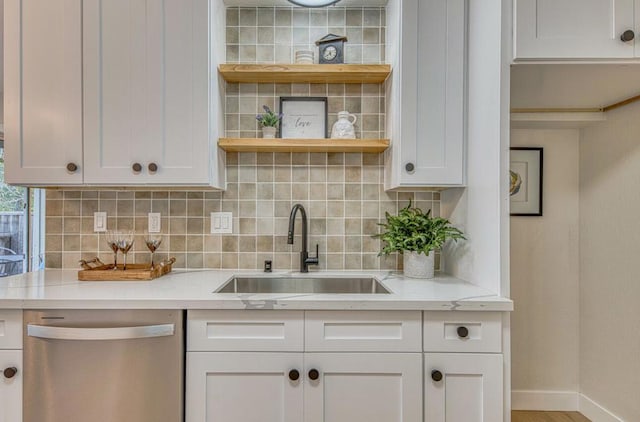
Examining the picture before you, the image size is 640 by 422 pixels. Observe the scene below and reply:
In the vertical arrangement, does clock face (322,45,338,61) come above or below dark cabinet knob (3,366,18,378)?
above

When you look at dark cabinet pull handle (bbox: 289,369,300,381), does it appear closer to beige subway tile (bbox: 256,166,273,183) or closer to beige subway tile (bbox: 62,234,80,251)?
beige subway tile (bbox: 256,166,273,183)

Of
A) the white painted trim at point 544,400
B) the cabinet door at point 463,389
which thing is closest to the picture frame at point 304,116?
the cabinet door at point 463,389

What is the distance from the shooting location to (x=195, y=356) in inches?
53.2

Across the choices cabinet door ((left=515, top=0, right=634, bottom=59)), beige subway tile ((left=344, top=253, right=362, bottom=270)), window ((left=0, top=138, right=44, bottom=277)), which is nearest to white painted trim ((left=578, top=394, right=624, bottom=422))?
beige subway tile ((left=344, top=253, right=362, bottom=270))

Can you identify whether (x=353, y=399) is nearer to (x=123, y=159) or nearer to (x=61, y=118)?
(x=123, y=159)

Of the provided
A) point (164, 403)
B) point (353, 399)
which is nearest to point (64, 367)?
point (164, 403)

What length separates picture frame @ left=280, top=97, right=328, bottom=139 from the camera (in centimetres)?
200

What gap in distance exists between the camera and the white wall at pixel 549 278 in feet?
7.09

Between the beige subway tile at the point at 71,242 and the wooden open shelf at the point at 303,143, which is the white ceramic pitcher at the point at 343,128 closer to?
the wooden open shelf at the point at 303,143

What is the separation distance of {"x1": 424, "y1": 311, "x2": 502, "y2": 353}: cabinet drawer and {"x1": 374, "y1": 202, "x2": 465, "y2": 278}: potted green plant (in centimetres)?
43

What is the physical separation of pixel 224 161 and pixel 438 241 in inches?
46.1

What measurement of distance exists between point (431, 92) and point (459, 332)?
1.04m

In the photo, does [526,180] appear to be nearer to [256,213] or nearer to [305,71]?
[305,71]

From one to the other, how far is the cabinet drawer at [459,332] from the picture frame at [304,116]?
111cm
